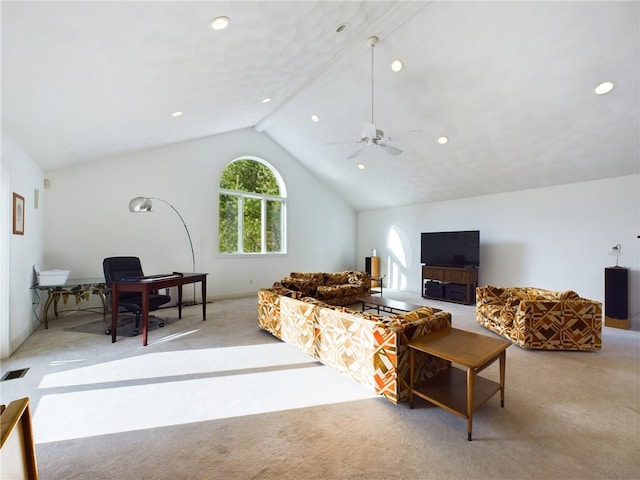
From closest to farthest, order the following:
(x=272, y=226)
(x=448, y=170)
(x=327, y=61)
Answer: (x=327, y=61), (x=448, y=170), (x=272, y=226)

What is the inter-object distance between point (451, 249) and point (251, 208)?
15.8ft

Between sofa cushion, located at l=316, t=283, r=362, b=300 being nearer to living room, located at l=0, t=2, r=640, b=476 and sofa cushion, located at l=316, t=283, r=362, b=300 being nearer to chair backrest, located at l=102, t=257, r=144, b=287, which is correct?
living room, located at l=0, t=2, r=640, b=476

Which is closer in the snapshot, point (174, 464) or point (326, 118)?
point (174, 464)

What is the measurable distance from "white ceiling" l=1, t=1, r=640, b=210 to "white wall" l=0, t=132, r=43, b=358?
0.27 metres

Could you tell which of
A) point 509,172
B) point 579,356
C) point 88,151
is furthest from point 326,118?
point 579,356

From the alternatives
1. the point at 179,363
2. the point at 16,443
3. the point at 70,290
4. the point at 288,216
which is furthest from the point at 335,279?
the point at 16,443

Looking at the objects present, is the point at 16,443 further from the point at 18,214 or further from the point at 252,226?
the point at 252,226

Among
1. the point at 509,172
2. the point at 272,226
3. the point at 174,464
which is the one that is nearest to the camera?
the point at 174,464

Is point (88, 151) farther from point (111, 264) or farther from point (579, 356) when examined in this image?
point (579, 356)

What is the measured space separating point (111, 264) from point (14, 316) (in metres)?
1.13

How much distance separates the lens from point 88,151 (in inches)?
176

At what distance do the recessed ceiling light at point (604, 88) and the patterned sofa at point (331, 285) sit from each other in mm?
4406

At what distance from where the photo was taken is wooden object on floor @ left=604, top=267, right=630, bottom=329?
4457mm

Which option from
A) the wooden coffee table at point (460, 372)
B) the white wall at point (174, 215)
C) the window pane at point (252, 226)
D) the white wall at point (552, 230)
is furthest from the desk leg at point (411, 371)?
the window pane at point (252, 226)
